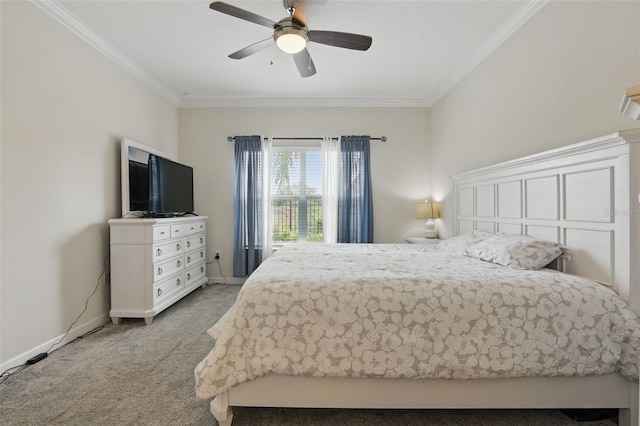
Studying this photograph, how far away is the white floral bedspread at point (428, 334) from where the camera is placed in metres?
1.39

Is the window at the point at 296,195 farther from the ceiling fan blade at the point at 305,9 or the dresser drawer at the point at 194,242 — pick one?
the ceiling fan blade at the point at 305,9

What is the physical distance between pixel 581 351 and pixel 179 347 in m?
2.60

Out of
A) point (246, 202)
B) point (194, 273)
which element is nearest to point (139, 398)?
point (194, 273)

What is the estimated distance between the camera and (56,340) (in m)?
2.32

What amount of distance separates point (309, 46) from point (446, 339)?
109 inches

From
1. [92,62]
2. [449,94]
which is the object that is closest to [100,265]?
[92,62]

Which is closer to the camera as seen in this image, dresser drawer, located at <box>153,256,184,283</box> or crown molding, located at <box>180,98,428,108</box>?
dresser drawer, located at <box>153,256,184,283</box>

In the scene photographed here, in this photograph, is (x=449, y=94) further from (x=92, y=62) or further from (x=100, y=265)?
(x=100, y=265)

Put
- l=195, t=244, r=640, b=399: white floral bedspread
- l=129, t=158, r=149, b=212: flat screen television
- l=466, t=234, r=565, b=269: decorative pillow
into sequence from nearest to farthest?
1. l=195, t=244, r=640, b=399: white floral bedspread
2. l=466, t=234, r=565, b=269: decorative pillow
3. l=129, t=158, r=149, b=212: flat screen television

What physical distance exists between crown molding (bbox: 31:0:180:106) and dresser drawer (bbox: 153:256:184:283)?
2145 mm

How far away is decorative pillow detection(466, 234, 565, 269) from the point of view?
5.84 feet

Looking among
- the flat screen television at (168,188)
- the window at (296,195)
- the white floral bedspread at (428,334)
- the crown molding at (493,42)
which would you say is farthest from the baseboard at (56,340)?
the crown molding at (493,42)

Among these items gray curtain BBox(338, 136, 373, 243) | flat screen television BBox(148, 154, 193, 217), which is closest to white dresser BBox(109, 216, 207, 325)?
flat screen television BBox(148, 154, 193, 217)

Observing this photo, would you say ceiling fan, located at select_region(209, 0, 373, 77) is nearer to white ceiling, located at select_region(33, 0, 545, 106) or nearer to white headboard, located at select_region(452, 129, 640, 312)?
white ceiling, located at select_region(33, 0, 545, 106)
